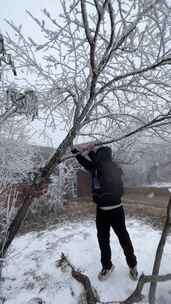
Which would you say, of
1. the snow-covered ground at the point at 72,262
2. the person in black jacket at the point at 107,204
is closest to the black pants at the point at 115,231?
the person in black jacket at the point at 107,204

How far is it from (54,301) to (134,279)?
0.90 metres

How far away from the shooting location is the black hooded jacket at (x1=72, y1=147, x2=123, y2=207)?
2.62 metres

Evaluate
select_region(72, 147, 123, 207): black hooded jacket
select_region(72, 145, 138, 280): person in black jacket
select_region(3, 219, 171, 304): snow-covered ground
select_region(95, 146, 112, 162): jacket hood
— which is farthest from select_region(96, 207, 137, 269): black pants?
select_region(95, 146, 112, 162): jacket hood

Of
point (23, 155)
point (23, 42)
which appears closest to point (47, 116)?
point (23, 42)

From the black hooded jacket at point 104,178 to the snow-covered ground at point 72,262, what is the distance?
0.93 meters

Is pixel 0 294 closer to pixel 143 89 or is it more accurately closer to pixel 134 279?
pixel 134 279

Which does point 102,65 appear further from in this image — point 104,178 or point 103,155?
point 104,178

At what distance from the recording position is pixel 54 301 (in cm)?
246

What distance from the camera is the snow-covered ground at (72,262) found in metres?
2.53

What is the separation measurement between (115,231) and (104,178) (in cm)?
63

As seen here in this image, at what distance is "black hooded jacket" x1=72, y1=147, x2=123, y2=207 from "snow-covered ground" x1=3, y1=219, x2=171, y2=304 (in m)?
0.93

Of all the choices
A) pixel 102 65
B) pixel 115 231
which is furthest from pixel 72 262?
pixel 102 65

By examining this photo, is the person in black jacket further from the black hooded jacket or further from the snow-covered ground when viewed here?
the snow-covered ground

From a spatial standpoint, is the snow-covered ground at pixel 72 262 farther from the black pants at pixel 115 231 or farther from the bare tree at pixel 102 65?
the bare tree at pixel 102 65
